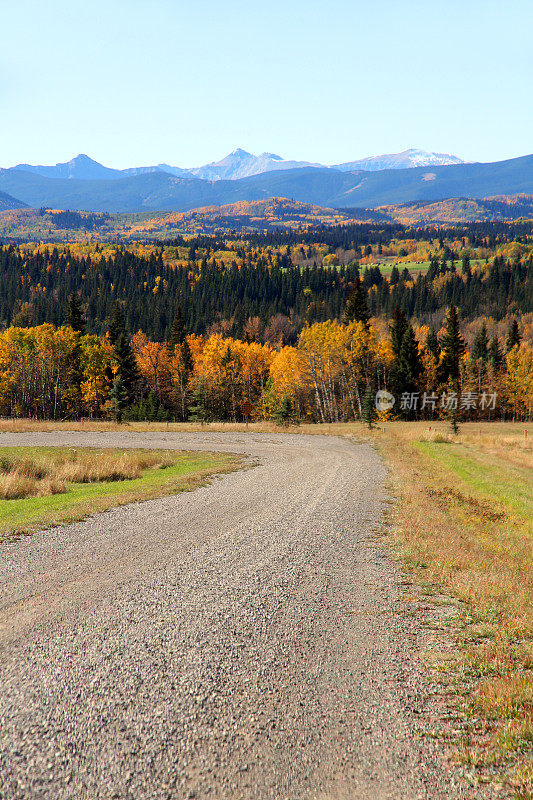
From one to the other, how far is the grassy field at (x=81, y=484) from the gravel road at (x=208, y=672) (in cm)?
205

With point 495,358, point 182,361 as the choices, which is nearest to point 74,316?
point 182,361

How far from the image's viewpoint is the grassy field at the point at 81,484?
40.3 feet

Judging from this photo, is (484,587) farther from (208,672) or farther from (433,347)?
(433,347)

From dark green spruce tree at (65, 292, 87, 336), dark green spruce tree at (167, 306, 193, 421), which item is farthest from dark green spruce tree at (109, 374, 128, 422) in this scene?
dark green spruce tree at (65, 292, 87, 336)

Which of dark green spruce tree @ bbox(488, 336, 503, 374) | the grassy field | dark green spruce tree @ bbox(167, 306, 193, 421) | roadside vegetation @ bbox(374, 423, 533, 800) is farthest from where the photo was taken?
dark green spruce tree @ bbox(488, 336, 503, 374)

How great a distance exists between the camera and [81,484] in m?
18.2

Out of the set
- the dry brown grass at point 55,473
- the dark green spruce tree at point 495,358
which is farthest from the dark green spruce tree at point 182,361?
the dark green spruce tree at point 495,358

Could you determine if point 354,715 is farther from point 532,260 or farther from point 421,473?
point 532,260

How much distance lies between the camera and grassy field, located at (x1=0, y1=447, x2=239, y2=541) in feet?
40.3

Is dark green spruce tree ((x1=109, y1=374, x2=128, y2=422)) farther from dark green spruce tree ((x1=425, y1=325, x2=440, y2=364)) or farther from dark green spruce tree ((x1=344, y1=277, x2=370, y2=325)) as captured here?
dark green spruce tree ((x1=425, y1=325, x2=440, y2=364))

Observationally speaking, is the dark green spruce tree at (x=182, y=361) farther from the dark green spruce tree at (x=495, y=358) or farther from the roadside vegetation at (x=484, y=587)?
the roadside vegetation at (x=484, y=587)

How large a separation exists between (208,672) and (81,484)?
14792mm

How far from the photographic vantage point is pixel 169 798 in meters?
3.53

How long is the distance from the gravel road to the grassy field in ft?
6.72
